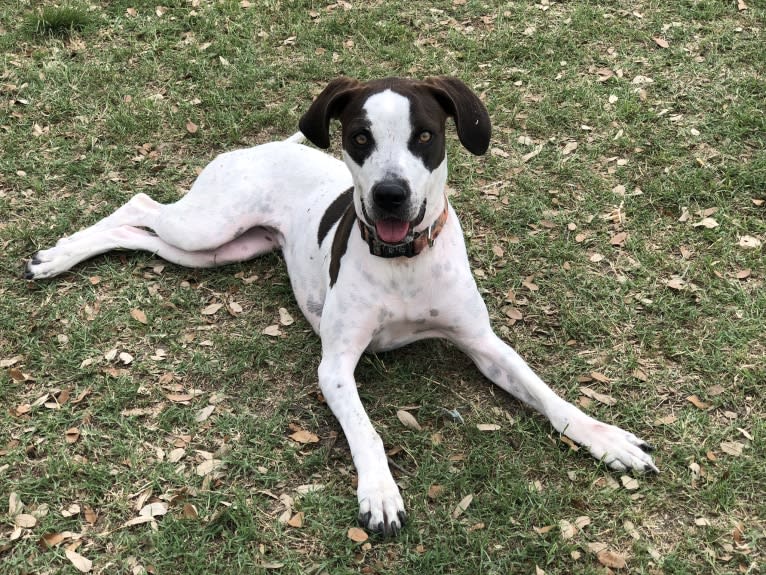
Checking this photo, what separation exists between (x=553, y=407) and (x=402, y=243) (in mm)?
1203

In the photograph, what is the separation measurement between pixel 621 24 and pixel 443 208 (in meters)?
4.74

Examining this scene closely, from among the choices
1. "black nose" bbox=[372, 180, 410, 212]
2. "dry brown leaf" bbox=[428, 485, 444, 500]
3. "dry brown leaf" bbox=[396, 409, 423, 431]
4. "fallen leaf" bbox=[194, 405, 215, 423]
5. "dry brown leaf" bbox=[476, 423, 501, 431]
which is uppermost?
"black nose" bbox=[372, 180, 410, 212]

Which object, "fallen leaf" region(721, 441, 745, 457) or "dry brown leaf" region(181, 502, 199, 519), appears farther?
"fallen leaf" region(721, 441, 745, 457)

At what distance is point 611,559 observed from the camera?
372 cm

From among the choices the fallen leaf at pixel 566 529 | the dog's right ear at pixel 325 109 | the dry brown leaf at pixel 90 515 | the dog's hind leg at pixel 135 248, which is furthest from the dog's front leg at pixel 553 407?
the dry brown leaf at pixel 90 515

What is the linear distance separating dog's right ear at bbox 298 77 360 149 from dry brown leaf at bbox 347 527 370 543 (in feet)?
6.56

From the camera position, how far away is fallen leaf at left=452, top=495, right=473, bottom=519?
395 cm

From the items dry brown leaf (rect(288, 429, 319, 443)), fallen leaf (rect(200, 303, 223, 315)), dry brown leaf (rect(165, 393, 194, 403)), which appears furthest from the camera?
fallen leaf (rect(200, 303, 223, 315))

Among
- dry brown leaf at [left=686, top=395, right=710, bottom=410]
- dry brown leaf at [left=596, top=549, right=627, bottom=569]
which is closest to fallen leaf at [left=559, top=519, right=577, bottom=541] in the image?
dry brown leaf at [left=596, top=549, right=627, bottom=569]

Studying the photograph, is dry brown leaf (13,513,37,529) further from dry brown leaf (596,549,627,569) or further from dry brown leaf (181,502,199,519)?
dry brown leaf (596,549,627,569)

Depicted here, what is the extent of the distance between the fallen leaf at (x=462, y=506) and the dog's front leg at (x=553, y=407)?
0.64 metres

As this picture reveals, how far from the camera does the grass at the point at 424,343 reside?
12.8 feet

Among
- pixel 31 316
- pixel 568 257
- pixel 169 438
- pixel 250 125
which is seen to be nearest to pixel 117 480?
pixel 169 438

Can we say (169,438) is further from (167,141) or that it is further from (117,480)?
(167,141)
